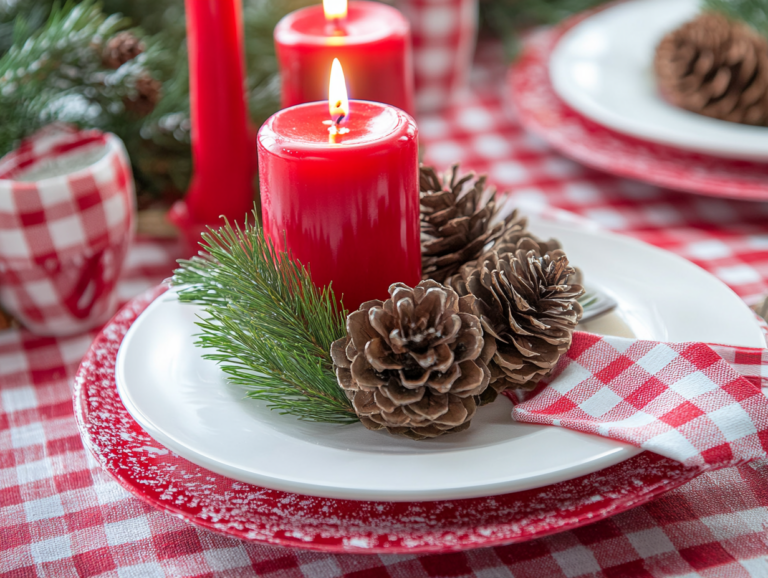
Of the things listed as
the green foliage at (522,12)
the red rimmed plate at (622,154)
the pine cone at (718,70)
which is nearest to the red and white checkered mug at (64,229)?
the red rimmed plate at (622,154)

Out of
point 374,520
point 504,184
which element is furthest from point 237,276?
point 504,184

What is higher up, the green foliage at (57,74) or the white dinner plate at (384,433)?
the green foliage at (57,74)

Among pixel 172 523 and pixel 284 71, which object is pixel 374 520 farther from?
pixel 284 71

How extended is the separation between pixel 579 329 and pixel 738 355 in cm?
9

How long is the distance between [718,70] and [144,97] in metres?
0.53

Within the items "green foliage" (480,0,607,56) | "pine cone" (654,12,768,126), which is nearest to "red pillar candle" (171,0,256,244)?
"pine cone" (654,12,768,126)

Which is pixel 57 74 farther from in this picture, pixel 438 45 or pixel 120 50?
pixel 438 45

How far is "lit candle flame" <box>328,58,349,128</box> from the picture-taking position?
1.26 feet

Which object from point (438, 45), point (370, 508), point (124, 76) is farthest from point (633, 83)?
point (370, 508)

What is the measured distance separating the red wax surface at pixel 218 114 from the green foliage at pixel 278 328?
21 centimetres

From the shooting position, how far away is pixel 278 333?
384 mm

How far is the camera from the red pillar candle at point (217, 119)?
548mm

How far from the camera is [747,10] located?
2.64 ft

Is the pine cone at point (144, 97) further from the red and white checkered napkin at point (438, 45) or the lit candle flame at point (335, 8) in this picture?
the red and white checkered napkin at point (438, 45)
